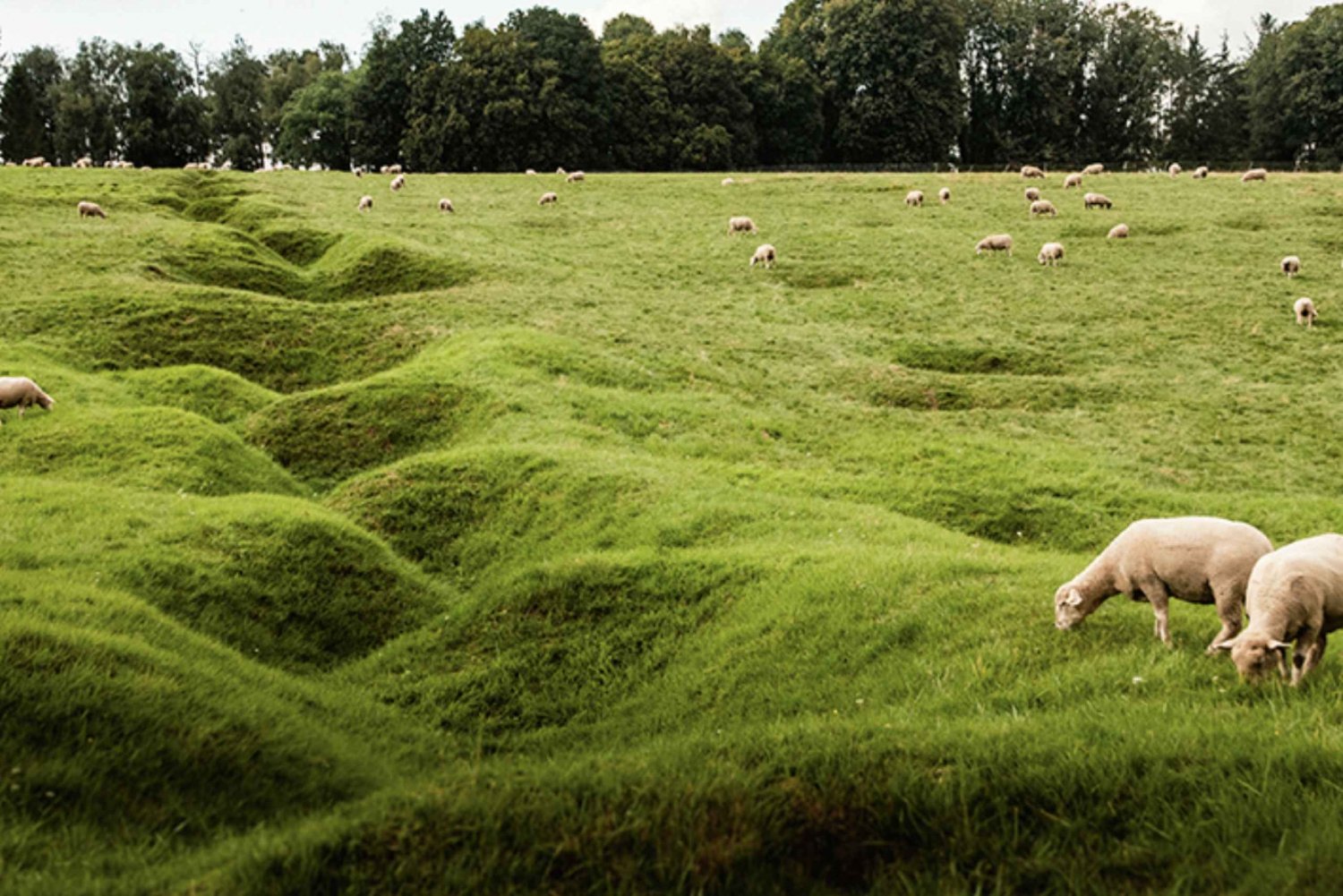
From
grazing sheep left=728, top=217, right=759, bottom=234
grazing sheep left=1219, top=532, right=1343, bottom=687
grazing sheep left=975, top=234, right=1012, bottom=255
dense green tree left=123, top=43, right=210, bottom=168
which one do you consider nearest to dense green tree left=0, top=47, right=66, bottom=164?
dense green tree left=123, top=43, right=210, bottom=168

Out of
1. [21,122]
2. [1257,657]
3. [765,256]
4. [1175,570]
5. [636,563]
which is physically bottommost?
[636,563]

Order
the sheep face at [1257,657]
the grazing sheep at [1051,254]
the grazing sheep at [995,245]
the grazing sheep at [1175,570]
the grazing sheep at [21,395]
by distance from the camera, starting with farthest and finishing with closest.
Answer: the grazing sheep at [995,245] < the grazing sheep at [1051,254] < the grazing sheep at [21,395] < the grazing sheep at [1175,570] < the sheep face at [1257,657]

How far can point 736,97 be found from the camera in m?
104

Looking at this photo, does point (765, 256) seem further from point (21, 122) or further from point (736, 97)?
point (21, 122)

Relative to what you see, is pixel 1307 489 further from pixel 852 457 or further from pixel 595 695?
pixel 595 695

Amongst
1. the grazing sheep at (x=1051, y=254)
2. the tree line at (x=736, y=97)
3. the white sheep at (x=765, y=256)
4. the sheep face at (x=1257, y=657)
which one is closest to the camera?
the sheep face at (x=1257, y=657)

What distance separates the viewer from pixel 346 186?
66.1 metres

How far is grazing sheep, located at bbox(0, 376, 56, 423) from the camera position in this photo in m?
21.7

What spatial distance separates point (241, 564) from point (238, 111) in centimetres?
13189

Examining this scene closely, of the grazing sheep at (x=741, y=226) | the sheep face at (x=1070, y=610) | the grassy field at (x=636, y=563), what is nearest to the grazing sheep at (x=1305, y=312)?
the grassy field at (x=636, y=563)

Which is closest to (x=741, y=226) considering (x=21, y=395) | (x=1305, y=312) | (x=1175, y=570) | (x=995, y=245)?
(x=995, y=245)

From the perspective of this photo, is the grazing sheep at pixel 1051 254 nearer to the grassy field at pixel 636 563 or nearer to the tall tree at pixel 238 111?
the grassy field at pixel 636 563

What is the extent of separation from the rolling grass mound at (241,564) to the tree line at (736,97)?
7811 centimetres

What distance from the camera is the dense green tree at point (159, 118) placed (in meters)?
108
